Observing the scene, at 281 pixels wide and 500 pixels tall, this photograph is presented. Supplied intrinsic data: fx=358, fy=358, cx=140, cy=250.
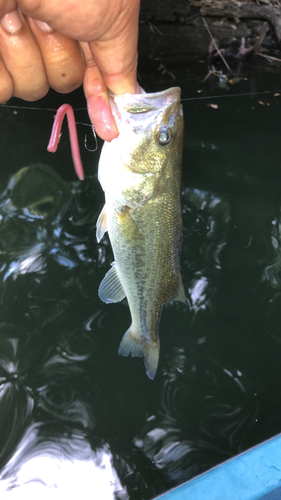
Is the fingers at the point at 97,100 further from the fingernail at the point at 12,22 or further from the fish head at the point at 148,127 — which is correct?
the fingernail at the point at 12,22

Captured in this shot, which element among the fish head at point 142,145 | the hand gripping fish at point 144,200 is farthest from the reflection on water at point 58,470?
the fish head at point 142,145

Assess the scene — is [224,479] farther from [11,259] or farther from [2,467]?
[11,259]

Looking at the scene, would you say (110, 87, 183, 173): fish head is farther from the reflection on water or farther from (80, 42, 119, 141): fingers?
the reflection on water

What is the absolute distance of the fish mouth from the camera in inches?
64.8

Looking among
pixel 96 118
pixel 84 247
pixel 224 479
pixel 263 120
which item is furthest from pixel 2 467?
pixel 263 120

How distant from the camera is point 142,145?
68.6 inches

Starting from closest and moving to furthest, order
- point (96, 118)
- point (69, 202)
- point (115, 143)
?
point (96, 118)
point (115, 143)
point (69, 202)

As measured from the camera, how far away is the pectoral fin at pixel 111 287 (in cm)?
216

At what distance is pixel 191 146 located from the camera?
17.1 ft

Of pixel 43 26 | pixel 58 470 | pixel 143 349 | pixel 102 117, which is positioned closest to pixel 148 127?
pixel 102 117

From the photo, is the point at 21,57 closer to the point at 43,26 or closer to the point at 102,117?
the point at 43,26

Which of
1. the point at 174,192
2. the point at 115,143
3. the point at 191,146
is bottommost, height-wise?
the point at 191,146

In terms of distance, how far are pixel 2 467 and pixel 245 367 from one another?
2.23 m

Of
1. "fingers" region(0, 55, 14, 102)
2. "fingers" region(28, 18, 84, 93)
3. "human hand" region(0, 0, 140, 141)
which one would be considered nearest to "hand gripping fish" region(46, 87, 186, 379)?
"human hand" region(0, 0, 140, 141)
